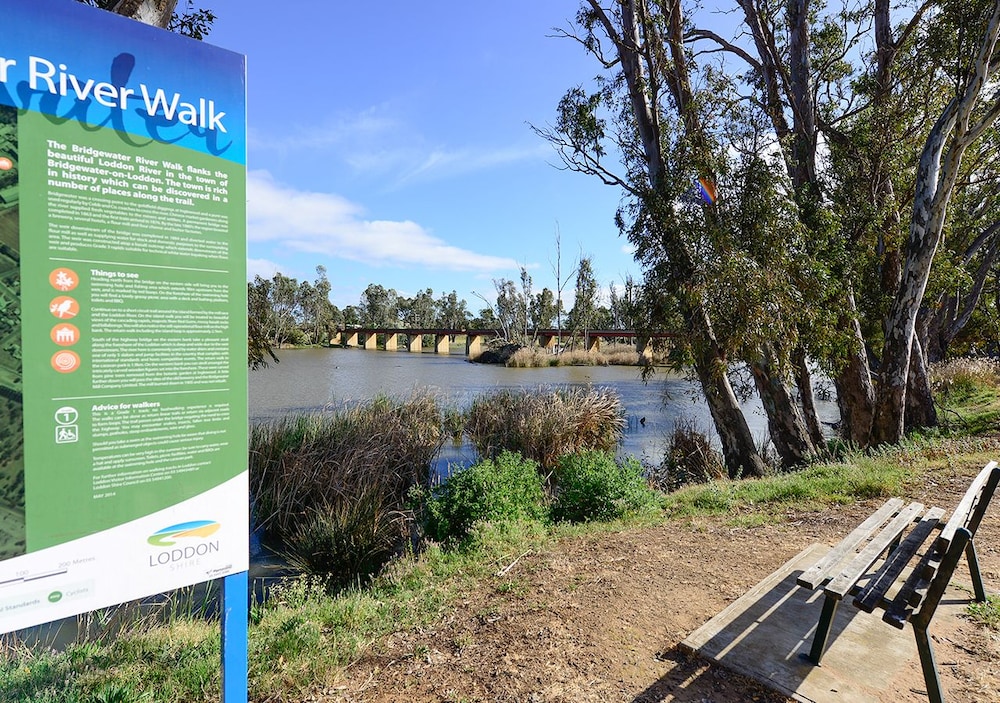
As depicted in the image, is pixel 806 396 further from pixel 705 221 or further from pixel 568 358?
pixel 568 358

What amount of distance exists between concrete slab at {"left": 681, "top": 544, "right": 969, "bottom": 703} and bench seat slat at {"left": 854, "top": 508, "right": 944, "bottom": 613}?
1.13 ft

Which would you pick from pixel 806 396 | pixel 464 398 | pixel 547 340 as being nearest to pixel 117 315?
pixel 806 396

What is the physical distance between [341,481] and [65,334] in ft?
17.1

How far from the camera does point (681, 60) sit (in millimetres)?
9000

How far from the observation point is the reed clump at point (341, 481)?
18.4 ft

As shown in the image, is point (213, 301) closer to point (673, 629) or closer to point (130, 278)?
point (130, 278)

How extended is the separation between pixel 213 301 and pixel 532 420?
23.7 ft

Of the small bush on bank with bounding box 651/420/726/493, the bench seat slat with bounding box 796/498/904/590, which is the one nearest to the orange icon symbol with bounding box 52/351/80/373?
the bench seat slat with bounding box 796/498/904/590

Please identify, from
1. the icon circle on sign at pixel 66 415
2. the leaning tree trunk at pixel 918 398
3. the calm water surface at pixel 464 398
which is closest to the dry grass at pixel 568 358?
the calm water surface at pixel 464 398

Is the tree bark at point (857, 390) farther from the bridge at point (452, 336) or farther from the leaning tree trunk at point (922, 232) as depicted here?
the bridge at point (452, 336)

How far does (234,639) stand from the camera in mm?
2045

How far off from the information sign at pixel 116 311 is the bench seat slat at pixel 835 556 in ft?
7.23

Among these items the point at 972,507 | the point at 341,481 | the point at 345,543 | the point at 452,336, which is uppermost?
the point at 452,336

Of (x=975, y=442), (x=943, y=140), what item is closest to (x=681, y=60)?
(x=943, y=140)
